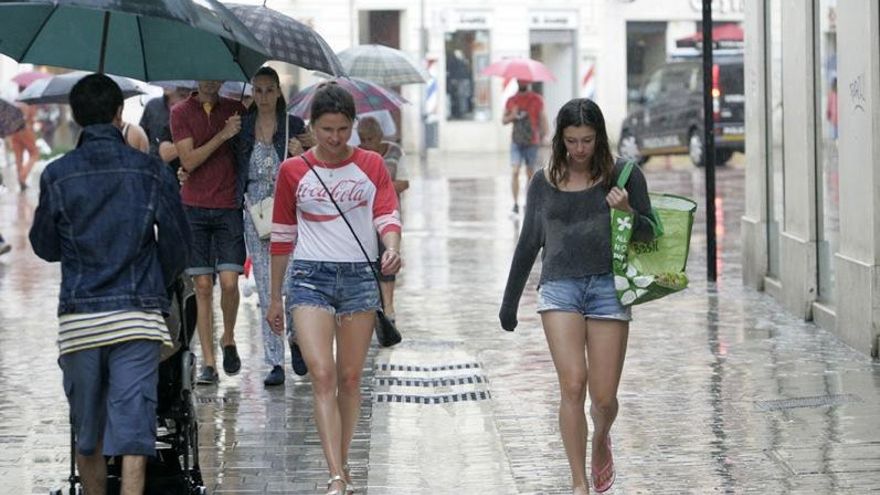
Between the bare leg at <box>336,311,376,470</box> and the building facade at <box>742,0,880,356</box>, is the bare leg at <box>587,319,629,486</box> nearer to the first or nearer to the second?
the bare leg at <box>336,311,376,470</box>

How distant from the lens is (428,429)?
394 inches

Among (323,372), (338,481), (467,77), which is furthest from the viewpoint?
(467,77)

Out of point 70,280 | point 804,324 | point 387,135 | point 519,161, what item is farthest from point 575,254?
point 519,161

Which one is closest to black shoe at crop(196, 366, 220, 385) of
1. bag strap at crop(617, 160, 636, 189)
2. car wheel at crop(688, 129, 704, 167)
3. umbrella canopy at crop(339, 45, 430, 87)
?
bag strap at crop(617, 160, 636, 189)

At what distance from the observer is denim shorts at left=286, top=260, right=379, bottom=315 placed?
A: 26.8 ft

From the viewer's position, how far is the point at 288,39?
10.3m

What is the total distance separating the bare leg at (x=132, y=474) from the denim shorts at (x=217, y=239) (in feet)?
13.8

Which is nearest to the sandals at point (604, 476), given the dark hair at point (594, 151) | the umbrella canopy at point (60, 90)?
the dark hair at point (594, 151)

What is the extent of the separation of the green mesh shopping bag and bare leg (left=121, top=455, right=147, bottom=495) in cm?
203

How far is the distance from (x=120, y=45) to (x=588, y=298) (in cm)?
267

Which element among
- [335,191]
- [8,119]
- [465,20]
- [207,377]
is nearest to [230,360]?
[207,377]

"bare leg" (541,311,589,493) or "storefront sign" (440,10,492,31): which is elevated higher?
"storefront sign" (440,10,492,31)

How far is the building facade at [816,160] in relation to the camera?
39.7 ft

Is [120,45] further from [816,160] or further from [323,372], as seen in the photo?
[816,160]
